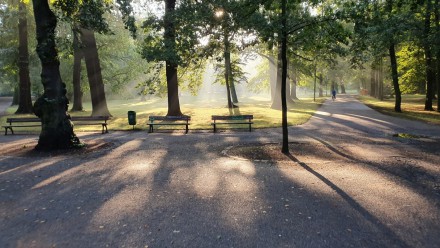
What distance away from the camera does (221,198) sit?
22.8 feet

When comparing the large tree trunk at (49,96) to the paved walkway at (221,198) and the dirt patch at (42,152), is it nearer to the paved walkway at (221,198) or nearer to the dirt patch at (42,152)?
the dirt patch at (42,152)

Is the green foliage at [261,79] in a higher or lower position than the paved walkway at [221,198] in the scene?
higher

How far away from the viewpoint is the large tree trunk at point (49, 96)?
12.0m

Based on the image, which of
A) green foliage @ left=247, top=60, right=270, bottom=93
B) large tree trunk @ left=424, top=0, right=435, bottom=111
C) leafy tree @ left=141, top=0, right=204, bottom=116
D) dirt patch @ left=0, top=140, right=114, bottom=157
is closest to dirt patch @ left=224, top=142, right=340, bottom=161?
dirt patch @ left=0, top=140, right=114, bottom=157

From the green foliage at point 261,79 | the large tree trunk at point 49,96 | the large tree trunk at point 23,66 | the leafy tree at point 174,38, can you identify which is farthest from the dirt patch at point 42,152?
the green foliage at point 261,79

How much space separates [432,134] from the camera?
14859 millimetres

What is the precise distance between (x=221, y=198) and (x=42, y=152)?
26.4ft

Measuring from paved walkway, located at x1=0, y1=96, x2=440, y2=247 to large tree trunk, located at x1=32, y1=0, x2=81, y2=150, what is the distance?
1321mm

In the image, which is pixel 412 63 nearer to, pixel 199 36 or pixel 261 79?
pixel 261 79

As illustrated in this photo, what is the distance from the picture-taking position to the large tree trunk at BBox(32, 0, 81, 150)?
1204cm

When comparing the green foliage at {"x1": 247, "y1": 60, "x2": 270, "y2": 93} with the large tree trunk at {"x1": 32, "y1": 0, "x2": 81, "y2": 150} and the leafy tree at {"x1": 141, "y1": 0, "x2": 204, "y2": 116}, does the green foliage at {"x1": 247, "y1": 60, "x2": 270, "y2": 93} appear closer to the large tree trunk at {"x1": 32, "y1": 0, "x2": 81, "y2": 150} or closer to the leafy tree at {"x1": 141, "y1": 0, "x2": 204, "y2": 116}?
the leafy tree at {"x1": 141, "y1": 0, "x2": 204, "y2": 116}

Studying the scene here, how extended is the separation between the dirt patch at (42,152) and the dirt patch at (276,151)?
5038mm

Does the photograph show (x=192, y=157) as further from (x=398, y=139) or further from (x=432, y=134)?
(x=432, y=134)

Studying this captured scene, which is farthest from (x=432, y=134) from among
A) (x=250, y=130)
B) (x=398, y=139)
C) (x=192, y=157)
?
(x=192, y=157)
